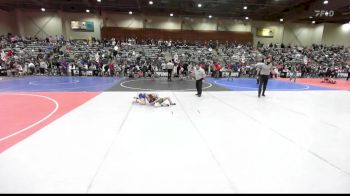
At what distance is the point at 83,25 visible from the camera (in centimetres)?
2778

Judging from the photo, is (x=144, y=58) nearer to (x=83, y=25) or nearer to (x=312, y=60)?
(x=83, y=25)

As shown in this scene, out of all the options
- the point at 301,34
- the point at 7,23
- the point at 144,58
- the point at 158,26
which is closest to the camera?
the point at 144,58

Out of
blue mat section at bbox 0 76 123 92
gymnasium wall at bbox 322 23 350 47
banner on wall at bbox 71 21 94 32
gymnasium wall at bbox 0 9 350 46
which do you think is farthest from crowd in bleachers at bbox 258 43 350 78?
banner on wall at bbox 71 21 94 32

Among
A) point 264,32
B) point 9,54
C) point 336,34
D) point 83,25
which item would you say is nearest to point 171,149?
point 9,54

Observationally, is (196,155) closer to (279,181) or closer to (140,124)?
(279,181)

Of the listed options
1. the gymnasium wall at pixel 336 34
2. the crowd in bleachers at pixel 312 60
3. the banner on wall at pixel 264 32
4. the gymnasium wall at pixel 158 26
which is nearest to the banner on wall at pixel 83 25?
the gymnasium wall at pixel 158 26

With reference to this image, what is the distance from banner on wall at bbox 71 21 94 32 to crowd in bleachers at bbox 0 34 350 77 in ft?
14.8

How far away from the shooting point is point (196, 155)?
4.12m

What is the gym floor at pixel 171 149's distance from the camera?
3223mm

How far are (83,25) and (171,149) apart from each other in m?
28.0

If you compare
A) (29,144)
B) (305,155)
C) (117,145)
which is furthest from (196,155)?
(29,144)

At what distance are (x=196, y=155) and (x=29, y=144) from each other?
3.37 meters

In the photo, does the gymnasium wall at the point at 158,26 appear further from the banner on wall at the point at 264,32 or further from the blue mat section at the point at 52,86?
the blue mat section at the point at 52,86

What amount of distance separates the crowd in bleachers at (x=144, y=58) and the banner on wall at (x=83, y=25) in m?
4.50
